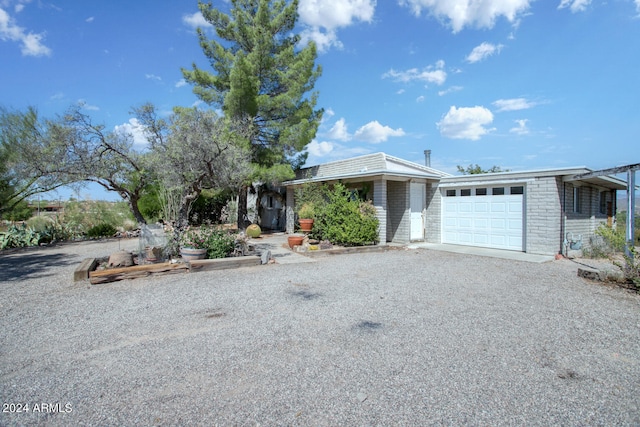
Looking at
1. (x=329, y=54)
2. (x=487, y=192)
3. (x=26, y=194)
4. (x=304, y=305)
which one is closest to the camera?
(x=304, y=305)

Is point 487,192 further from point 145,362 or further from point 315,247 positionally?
point 145,362

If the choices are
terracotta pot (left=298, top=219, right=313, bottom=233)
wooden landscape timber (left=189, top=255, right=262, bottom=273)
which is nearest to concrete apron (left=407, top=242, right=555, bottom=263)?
terracotta pot (left=298, top=219, right=313, bottom=233)

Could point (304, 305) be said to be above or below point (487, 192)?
below

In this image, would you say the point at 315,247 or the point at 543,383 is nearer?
the point at 543,383

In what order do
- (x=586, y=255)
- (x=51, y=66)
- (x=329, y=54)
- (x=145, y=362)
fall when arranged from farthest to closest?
(x=329, y=54) → (x=586, y=255) → (x=51, y=66) → (x=145, y=362)

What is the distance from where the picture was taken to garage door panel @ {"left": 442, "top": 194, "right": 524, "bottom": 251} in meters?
10.5

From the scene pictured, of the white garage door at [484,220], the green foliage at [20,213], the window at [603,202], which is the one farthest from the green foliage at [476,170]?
the green foliage at [20,213]

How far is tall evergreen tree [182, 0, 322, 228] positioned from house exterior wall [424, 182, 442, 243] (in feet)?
20.0

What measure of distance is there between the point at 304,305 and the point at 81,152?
6.33m

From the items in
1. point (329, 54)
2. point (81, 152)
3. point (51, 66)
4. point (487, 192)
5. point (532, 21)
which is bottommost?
point (487, 192)

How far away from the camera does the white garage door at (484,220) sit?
1051 centimetres

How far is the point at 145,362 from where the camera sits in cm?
319

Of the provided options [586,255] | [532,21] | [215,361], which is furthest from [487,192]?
[215,361]

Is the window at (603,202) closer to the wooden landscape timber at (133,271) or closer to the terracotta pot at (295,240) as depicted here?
the terracotta pot at (295,240)
